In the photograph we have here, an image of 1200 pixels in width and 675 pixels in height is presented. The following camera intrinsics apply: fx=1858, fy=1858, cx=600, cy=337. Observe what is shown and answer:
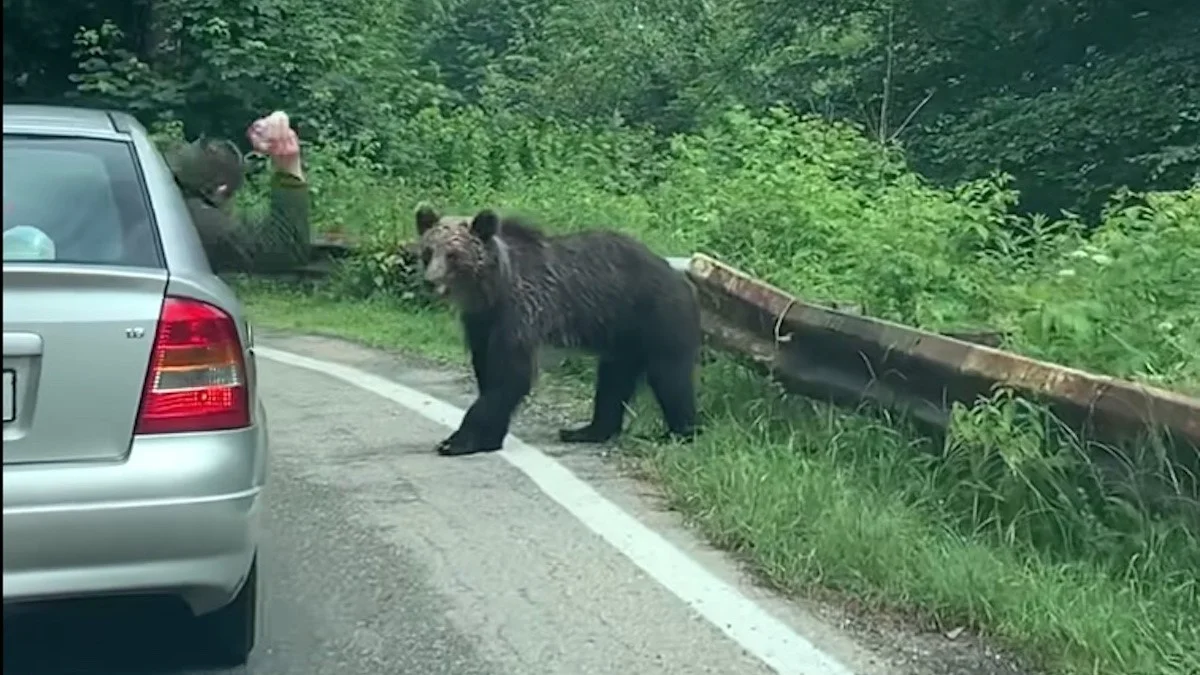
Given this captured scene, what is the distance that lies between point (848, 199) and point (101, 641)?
773 centimetres

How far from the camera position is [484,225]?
9.13 m

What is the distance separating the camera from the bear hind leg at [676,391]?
30.0 ft

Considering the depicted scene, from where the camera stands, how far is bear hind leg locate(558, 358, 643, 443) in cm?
923

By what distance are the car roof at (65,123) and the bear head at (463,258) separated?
3056mm

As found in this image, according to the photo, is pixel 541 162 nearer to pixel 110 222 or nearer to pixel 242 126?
pixel 242 126

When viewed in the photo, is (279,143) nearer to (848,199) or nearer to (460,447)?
(848,199)

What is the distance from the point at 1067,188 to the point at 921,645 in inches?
598

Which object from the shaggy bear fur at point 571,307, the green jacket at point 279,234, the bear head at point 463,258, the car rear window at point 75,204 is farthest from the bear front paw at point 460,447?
the green jacket at point 279,234

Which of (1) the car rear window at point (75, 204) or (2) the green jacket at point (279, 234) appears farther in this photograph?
(2) the green jacket at point (279, 234)

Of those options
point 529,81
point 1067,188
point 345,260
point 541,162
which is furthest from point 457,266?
point 529,81

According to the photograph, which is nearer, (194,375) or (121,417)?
(121,417)

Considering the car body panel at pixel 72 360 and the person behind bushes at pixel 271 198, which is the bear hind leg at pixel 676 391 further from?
the person behind bushes at pixel 271 198

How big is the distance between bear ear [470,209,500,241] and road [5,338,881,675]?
1.14 meters

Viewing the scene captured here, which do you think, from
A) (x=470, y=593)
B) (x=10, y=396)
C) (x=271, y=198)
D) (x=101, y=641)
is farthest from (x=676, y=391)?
(x=271, y=198)
